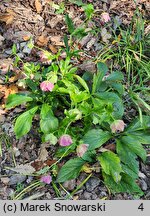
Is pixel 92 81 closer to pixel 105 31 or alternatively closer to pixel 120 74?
pixel 120 74

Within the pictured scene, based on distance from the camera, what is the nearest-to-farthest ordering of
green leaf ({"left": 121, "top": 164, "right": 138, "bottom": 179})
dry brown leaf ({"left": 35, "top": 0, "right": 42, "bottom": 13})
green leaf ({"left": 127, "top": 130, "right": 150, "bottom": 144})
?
green leaf ({"left": 121, "top": 164, "right": 138, "bottom": 179}) < green leaf ({"left": 127, "top": 130, "right": 150, "bottom": 144}) < dry brown leaf ({"left": 35, "top": 0, "right": 42, "bottom": 13})

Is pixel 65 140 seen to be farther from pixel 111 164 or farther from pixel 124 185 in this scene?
pixel 124 185

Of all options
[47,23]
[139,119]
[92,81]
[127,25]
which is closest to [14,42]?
[47,23]

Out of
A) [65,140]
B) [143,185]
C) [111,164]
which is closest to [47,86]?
[65,140]

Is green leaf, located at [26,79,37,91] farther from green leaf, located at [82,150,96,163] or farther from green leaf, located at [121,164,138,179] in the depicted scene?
green leaf, located at [121,164,138,179]

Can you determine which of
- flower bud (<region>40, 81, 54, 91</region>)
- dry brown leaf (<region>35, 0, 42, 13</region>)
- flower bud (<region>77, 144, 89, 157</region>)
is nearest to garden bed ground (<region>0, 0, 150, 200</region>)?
dry brown leaf (<region>35, 0, 42, 13</region>)

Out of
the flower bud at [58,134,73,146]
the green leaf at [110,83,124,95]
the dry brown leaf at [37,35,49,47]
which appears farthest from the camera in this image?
the dry brown leaf at [37,35,49,47]
